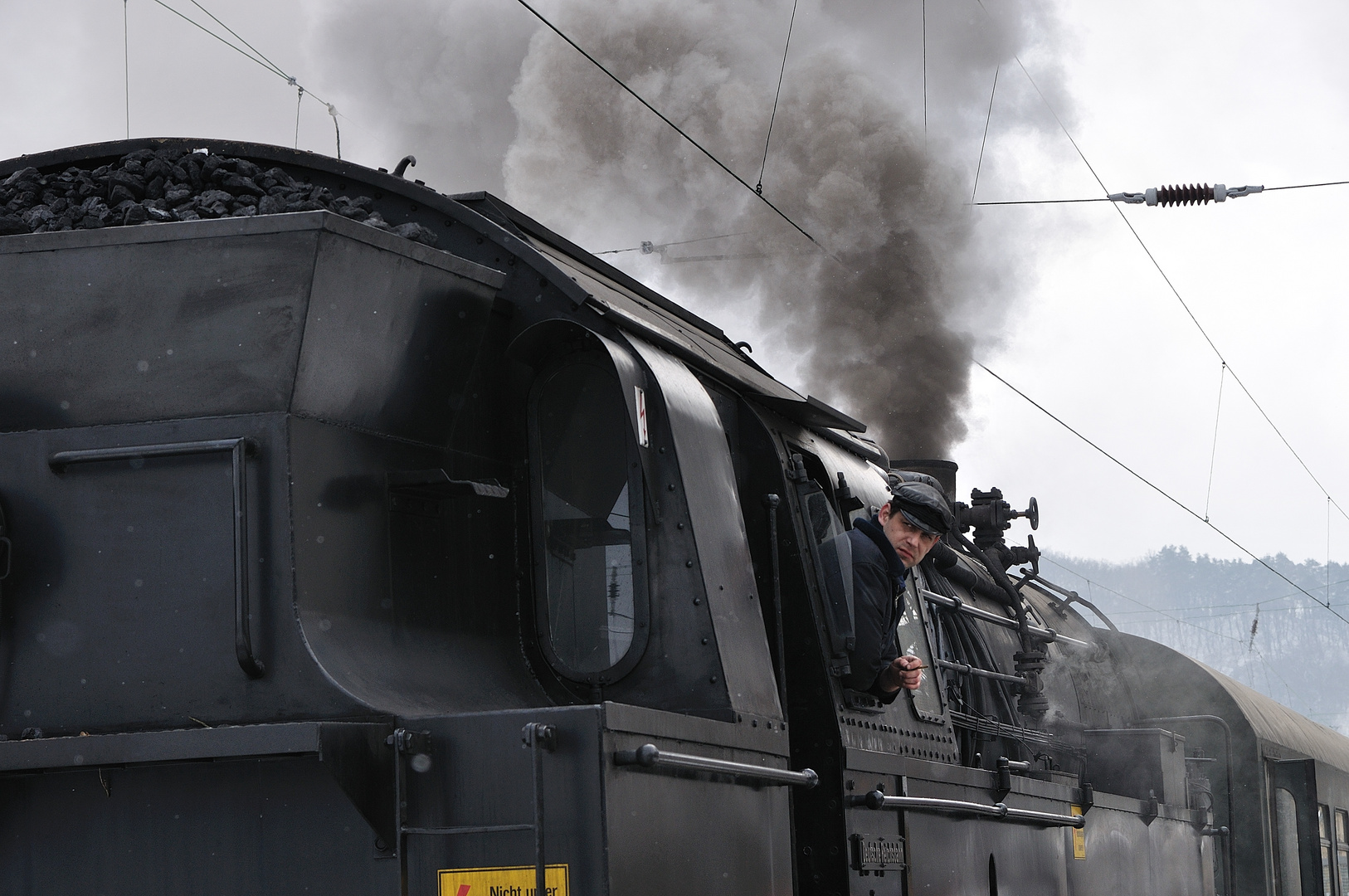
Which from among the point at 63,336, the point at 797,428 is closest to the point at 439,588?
the point at 63,336

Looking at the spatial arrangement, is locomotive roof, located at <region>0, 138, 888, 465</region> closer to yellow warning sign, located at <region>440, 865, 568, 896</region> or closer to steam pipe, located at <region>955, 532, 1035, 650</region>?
yellow warning sign, located at <region>440, 865, 568, 896</region>

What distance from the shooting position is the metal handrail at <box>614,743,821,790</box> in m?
3.34

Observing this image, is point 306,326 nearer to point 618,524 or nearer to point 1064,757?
point 618,524

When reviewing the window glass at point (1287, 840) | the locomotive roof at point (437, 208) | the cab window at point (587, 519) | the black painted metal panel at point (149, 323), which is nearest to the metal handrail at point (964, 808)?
the cab window at point (587, 519)

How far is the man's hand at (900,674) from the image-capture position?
5047 mm

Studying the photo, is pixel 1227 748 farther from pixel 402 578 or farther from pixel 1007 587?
pixel 402 578

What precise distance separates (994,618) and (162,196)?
5457 millimetres

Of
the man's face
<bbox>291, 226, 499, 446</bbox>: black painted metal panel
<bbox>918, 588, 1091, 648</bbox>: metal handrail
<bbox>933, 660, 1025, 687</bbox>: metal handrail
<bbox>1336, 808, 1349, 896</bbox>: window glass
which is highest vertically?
<bbox>291, 226, 499, 446</bbox>: black painted metal panel

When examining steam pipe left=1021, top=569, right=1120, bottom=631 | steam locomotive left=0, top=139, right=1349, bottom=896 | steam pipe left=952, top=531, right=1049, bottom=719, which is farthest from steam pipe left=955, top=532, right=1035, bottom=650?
steam locomotive left=0, top=139, right=1349, bottom=896

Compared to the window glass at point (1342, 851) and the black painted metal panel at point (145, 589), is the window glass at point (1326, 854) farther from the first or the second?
the black painted metal panel at point (145, 589)

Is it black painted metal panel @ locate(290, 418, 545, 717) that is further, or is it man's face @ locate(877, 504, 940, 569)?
man's face @ locate(877, 504, 940, 569)

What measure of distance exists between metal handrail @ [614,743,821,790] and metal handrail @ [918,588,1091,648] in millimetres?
2135

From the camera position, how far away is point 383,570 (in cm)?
382

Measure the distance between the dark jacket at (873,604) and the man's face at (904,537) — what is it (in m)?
0.10
